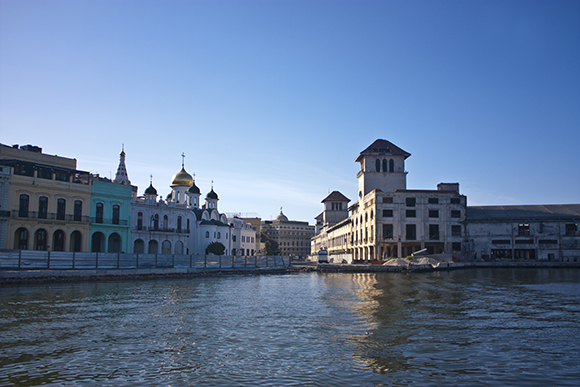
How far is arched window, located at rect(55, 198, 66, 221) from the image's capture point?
4891 cm

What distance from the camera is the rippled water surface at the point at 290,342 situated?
34.0ft

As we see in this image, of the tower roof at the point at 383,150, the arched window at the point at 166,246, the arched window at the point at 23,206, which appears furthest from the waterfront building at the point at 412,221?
the arched window at the point at 23,206

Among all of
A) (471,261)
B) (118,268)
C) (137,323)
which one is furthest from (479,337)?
(471,261)

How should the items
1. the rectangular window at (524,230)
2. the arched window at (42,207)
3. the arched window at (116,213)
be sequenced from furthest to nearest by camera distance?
the rectangular window at (524,230) → the arched window at (116,213) → the arched window at (42,207)

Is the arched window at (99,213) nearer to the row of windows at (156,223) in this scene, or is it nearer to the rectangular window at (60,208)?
the rectangular window at (60,208)

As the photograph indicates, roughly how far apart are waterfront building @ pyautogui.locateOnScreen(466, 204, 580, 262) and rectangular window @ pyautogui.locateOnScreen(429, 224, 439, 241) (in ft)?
15.0

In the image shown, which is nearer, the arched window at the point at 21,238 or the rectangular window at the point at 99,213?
the arched window at the point at 21,238

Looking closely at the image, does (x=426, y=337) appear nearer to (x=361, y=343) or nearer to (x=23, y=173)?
(x=361, y=343)

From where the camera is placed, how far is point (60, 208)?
49.4 metres

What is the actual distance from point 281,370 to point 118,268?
34683mm

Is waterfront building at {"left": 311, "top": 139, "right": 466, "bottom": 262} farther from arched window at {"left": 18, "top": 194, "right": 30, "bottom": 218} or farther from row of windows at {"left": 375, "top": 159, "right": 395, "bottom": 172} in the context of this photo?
arched window at {"left": 18, "top": 194, "right": 30, "bottom": 218}

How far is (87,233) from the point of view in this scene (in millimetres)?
52062

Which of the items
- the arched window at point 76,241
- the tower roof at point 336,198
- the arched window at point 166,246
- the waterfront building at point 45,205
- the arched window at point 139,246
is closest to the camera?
the waterfront building at point 45,205

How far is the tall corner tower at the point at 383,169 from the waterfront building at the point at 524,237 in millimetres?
16953
